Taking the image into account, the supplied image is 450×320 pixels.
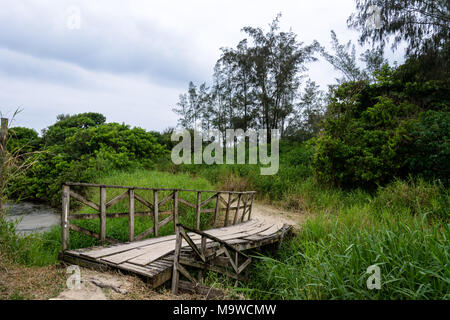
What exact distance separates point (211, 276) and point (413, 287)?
276 centimetres

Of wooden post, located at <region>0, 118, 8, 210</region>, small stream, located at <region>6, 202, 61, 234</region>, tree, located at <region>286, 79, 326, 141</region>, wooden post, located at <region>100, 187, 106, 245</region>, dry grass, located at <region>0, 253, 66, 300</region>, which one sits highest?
tree, located at <region>286, 79, 326, 141</region>

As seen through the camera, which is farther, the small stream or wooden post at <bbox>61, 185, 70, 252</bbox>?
the small stream

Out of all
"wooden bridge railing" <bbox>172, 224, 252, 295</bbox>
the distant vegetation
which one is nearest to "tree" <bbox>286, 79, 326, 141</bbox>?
the distant vegetation

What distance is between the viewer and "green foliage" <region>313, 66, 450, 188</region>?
27.4 ft

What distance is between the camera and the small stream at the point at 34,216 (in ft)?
29.0

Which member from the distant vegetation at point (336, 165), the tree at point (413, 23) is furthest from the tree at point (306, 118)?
the tree at point (413, 23)

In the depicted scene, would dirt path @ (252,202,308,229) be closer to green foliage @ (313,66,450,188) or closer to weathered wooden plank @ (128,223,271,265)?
green foliage @ (313,66,450,188)

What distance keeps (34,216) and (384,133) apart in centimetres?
1395

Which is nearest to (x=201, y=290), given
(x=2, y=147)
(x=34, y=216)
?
(x=2, y=147)

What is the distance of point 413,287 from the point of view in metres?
2.47

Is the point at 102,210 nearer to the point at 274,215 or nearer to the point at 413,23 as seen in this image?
the point at 274,215

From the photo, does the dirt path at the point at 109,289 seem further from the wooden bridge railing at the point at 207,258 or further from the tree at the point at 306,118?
the tree at the point at 306,118

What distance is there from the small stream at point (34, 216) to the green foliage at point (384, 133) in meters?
10.2

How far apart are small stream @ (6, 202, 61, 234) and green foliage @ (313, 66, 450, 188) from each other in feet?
33.6
